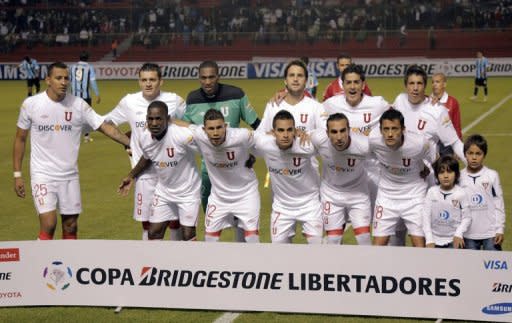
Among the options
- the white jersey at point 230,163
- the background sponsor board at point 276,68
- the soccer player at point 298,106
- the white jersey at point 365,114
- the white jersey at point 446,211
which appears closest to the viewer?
the white jersey at point 446,211

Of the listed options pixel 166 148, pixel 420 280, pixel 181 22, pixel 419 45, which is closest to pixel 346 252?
pixel 420 280

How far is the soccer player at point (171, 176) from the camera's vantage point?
30.0 ft

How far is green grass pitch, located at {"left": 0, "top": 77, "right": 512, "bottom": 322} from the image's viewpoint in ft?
27.2

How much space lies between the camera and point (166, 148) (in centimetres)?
918

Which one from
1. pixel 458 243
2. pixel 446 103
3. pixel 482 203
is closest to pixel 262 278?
pixel 458 243

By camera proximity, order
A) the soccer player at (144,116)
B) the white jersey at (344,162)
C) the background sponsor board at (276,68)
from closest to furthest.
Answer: the white jersey at (344,162)
the soccer player at (144,116)
the background sponsor board at (276,68)

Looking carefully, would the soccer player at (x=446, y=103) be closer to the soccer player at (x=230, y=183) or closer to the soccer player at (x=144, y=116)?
the soccer player at (x=230, y=183)

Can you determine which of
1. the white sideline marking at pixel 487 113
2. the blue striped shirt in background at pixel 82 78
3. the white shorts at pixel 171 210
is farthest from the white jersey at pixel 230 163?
the white sideline marking at pixel 487 113

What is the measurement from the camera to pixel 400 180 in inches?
344

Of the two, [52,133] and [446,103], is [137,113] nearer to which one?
[52,133]

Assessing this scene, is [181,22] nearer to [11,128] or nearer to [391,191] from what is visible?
[11,128]

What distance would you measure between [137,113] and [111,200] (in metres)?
5.19

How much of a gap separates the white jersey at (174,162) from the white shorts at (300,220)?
40.8 inches

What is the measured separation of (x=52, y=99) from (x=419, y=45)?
38985 millimetres
